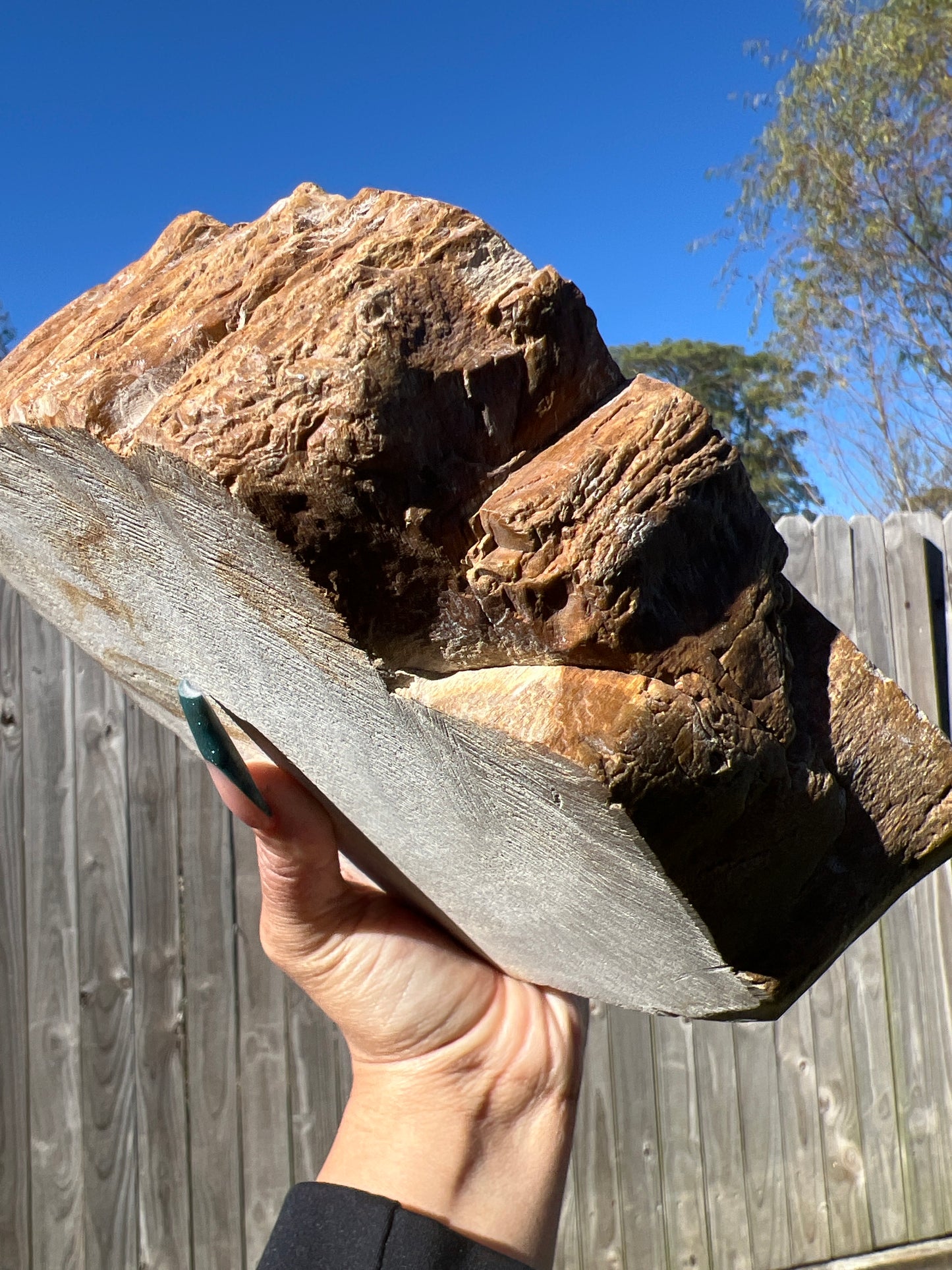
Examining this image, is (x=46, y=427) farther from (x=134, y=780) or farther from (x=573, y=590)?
(x=134, y=780)

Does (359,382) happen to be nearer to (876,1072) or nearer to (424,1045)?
(424,1045)

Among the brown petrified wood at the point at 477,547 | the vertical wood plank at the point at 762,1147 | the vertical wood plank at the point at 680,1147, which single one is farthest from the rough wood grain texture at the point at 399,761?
the vertical wood plank at the point at 762,1147

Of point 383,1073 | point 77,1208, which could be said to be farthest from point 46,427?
point 77,1208

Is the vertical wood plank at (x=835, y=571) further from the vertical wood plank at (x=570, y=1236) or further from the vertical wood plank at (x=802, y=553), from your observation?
the vertical wood plank at (x=570, y=1236)

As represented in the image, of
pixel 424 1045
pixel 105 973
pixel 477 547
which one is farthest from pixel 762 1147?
pixel 477 547

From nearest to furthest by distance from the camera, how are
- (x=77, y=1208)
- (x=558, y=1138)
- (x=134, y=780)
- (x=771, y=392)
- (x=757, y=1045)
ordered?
(x=558, y=1138), (x=77, y=1208), (x=134, y=780), (x=757, y=1045), (x=771, y=392)

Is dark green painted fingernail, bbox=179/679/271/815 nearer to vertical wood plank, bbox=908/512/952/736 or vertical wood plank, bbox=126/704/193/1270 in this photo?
vertical wood plank, bbox=126/704/193/1270
